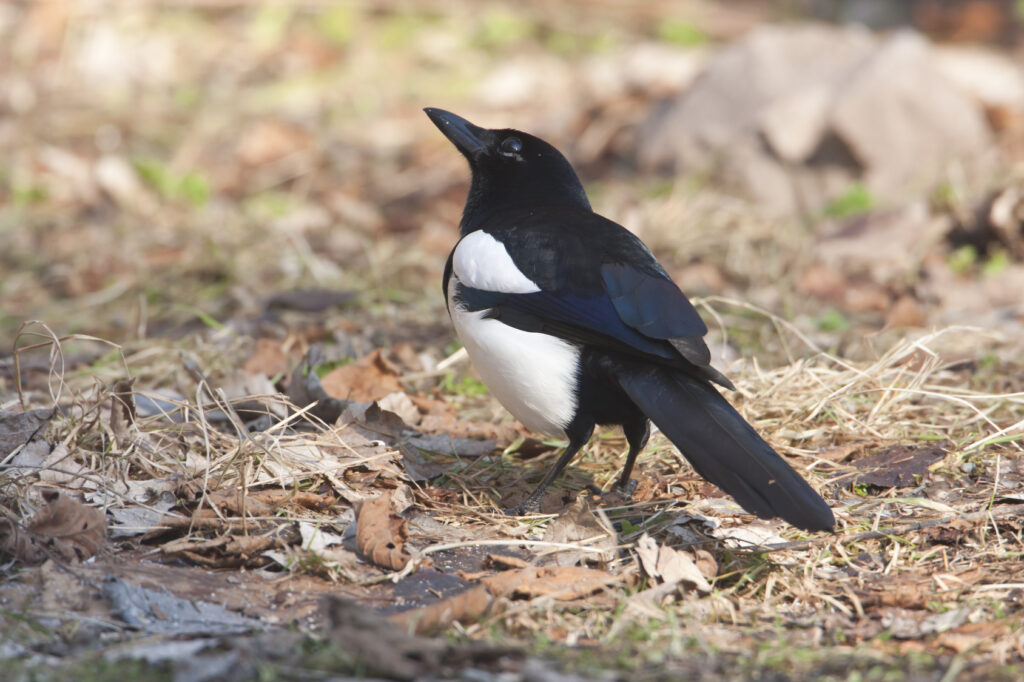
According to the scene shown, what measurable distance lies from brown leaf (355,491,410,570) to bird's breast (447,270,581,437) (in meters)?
0.44

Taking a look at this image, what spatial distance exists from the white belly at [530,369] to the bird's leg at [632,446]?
182 millimetres

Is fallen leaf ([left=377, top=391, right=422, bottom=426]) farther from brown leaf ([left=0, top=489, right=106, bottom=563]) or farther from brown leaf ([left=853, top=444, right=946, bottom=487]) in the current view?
brown leaf ([left=853, top=444, right=946, bottom=487])

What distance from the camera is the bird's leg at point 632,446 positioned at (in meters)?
2.72

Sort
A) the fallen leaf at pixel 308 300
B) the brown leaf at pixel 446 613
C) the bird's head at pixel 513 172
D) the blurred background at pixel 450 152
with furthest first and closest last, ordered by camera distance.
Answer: the blurred background at pixel 450 152 < the fallen leaf at pixel 308 300 < the bird's head at pixel 513 172 < the brown leaf at pixel 446 613

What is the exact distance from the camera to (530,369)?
2.59 meters

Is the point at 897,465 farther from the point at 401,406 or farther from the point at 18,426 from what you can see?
the point at 18,426

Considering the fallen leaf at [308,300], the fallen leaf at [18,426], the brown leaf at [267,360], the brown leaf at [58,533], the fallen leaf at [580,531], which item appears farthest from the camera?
the fallen leaf at [308,300]

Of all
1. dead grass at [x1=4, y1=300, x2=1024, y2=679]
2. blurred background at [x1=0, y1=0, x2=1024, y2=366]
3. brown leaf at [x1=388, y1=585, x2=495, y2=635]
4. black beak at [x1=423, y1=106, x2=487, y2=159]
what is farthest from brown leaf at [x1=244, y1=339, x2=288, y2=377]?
brown leaf at [x1=388, y1=585, x2=495, y2=635]

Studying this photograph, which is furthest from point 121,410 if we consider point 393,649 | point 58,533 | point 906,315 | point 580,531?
point 906,315

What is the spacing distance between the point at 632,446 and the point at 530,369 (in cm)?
38

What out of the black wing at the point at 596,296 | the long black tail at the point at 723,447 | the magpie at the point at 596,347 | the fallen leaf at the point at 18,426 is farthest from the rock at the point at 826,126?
the fallen leaf at the point at 18,426

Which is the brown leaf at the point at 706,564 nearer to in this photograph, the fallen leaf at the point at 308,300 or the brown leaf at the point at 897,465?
the brown leaf at the point at 897,465

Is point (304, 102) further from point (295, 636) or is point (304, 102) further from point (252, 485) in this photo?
point (295, 636)

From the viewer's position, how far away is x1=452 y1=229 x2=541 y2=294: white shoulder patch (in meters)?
2.62
